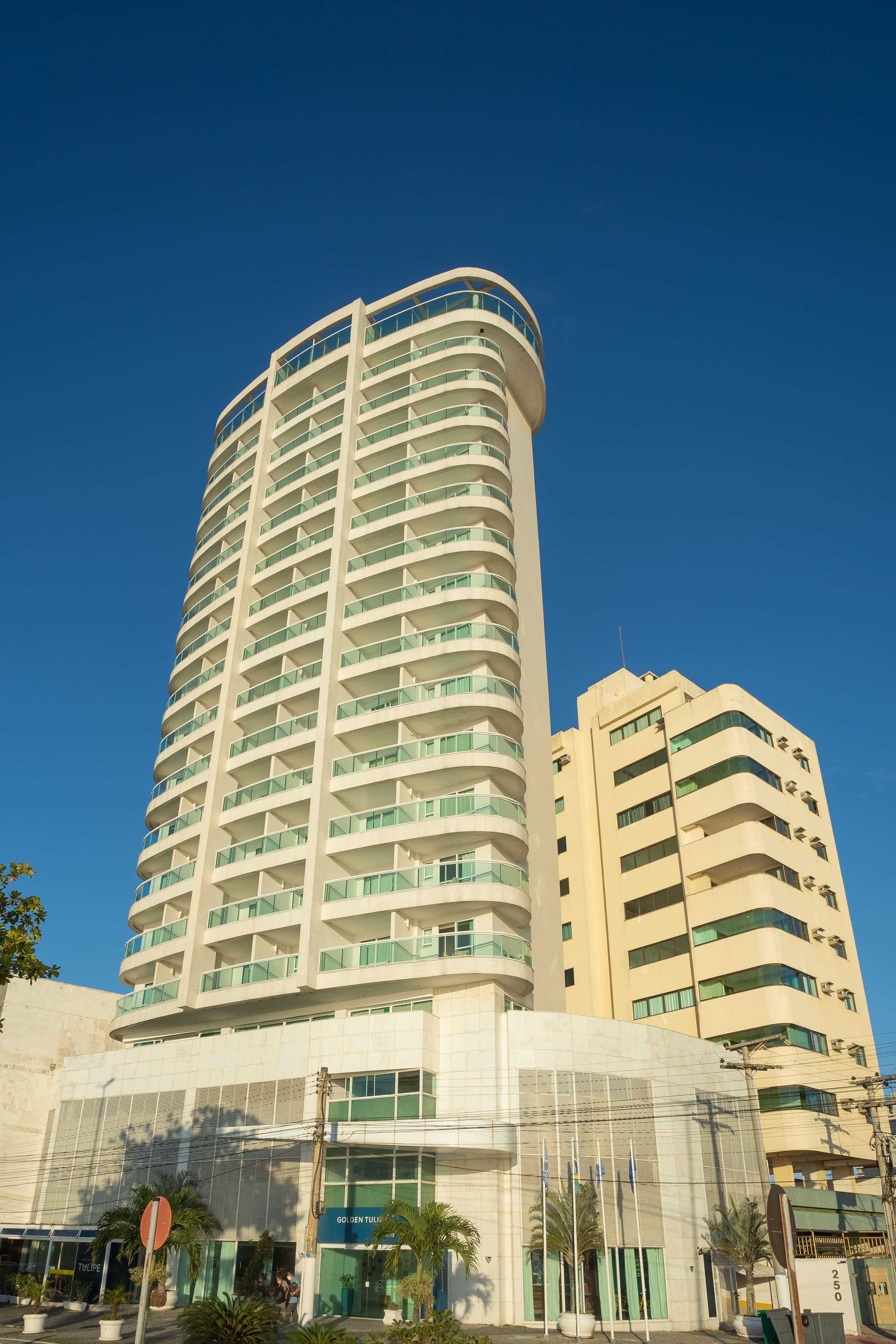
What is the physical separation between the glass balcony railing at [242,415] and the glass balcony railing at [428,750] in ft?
99.7

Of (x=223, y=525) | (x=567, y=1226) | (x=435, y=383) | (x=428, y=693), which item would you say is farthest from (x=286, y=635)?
(x=567, y=1226)

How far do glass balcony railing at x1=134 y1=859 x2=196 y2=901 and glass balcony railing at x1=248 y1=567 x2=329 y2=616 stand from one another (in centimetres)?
1529

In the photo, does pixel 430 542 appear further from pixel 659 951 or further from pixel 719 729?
pixel 659 951

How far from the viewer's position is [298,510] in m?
62.7

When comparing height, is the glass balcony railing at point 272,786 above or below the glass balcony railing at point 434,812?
above

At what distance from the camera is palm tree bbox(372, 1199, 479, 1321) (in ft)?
110

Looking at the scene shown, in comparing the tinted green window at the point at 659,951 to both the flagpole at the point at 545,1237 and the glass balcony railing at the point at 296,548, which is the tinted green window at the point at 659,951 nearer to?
the flagpole at the point at 545,1237

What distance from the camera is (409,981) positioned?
4341 cm

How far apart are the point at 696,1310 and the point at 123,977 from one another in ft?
110

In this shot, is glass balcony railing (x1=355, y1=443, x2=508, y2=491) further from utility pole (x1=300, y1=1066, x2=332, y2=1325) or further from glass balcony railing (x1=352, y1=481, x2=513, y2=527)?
utility pole (x1=300, y1=1066, x2=332, y2=1325)

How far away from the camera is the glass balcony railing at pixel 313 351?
67.1 metres

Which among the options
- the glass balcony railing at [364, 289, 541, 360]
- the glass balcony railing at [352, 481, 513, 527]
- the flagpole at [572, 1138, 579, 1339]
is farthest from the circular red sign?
the glass balcony railing at [364, 289, 541, 360]

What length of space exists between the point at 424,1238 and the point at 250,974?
1660cm

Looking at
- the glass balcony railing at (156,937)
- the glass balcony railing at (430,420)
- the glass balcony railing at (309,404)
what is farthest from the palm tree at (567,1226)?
the glass balcony railing at (309,404)
